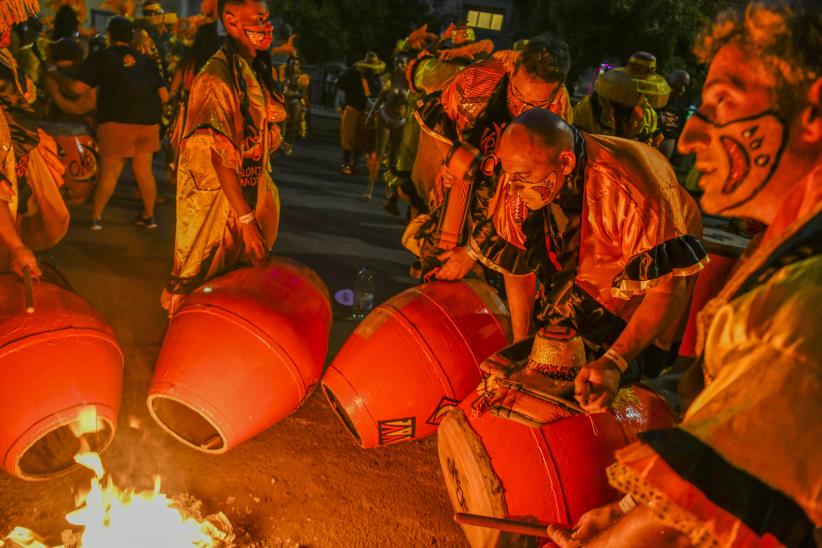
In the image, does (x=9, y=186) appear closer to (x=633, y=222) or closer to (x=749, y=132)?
(x=633, y=222)

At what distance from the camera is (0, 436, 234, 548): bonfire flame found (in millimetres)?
2410

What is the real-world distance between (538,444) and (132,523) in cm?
163

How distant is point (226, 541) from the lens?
2.56m

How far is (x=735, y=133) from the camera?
1.23 meters

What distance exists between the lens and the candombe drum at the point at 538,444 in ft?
7.32

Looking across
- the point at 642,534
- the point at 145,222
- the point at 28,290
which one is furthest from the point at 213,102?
the point at 145,222

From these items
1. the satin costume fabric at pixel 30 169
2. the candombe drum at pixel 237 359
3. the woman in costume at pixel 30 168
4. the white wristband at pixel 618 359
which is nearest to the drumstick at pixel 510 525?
the white wristband at pixel 618 359

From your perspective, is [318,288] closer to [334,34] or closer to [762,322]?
[762,322]

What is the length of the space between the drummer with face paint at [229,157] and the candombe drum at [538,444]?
1.58 meters

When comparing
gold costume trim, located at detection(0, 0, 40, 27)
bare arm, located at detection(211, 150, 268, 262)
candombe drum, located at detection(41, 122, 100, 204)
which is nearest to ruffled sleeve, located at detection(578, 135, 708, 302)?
bare arm, located at detection(211, 150, 268, 262)

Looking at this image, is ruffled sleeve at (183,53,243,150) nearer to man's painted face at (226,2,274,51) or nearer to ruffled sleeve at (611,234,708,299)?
man's painted face at (226,2,274,51)

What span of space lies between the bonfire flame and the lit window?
91.6ft

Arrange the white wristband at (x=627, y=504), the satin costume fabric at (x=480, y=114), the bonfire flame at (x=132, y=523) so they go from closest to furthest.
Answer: the white wristband at (x=627, y=504)
the bonfire flame at (x=132, y=523)
the satin costume fabric at (x=480, y=114)

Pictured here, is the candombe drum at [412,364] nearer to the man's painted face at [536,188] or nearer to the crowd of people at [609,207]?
the crowd of people at [609,207]
